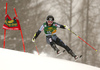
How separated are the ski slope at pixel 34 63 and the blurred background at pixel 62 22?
0.10 m

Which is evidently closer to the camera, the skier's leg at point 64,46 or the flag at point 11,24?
the skier's leg at point 64,46

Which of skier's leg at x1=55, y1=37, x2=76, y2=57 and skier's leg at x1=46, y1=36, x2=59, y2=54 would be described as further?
skier's leg at x1=46, y1=36, x2=59, y2=54

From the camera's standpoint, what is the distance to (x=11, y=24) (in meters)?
2.18

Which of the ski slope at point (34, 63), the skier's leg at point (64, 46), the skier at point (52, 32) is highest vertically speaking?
the skier at point (52, 32)

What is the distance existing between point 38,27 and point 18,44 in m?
0.50

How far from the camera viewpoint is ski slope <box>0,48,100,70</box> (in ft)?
5.30

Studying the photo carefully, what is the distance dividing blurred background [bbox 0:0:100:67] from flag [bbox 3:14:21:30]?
0.07 meters

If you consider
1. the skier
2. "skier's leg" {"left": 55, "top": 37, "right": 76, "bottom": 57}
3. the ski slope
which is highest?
the skier

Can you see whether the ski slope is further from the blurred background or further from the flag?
the flag

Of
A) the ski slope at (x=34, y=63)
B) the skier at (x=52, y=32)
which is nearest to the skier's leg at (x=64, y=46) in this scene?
the skier at (x=52, y=32)

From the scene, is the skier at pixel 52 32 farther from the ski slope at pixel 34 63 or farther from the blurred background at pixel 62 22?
the ski slope at pixel 34 63

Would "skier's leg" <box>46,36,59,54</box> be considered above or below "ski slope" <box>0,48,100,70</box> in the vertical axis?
above

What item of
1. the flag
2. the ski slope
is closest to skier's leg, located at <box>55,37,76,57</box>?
the ski slope

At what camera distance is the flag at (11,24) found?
2.12m
